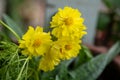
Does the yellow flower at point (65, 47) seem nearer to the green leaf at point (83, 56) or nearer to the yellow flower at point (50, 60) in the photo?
the yellow flower at point (50, 60)

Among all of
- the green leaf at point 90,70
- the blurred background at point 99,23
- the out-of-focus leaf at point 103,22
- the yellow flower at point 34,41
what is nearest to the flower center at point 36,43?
the yellow flower at point 34,41

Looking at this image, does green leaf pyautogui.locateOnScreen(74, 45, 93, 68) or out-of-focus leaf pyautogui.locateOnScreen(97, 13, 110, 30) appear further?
out-of-focus leaf pyautogui.locateOnScreen(97, 13, 110, 30)

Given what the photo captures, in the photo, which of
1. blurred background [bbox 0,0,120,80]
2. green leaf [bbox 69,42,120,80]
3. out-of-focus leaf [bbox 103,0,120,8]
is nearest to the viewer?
green leaf [bbox 69,42,120,80]

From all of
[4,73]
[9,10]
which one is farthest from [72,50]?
[9,10]

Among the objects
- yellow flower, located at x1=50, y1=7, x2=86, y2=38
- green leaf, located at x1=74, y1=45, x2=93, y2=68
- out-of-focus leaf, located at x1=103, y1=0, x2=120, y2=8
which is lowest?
green leaf, located at x1=74, y1=45, x2=93, y2=68

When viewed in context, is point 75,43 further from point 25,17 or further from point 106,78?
point 25,17

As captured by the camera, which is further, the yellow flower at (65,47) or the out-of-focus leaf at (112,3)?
the out-of-focus leaf at (112,3)

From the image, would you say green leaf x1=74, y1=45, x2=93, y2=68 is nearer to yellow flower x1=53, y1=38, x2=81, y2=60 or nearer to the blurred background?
the blurred background

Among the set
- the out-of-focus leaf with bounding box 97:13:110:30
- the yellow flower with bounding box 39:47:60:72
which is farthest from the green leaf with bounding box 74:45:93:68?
the out-of-focus leaf with bounding box 97:13:110:30
